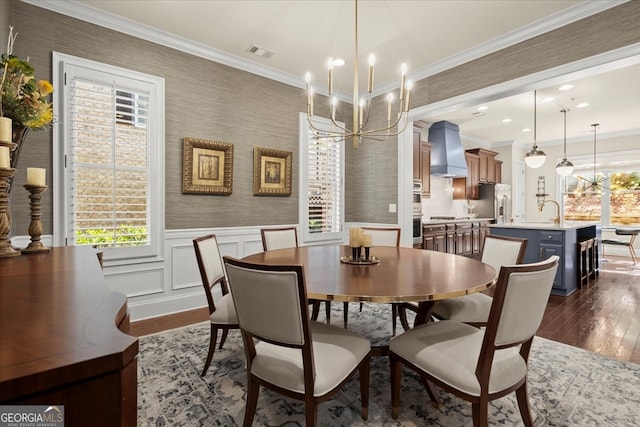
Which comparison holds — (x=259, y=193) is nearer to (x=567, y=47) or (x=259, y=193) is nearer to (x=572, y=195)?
(x=567, y=47)

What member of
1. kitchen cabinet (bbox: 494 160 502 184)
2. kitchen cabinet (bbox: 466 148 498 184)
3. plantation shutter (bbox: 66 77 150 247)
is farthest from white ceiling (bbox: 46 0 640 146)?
kitchen cabinet (bbox: 494 160 502 184)

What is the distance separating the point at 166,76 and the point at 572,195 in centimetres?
960

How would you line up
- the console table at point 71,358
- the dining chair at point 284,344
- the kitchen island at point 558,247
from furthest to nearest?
1. the kitchen island at point 558,247
2. the dining chair at point 284,344
3. the console table at point 71,358

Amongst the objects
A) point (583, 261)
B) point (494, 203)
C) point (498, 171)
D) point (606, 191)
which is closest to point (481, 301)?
point (583, 261)

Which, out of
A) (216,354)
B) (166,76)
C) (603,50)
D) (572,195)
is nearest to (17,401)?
(216,354)

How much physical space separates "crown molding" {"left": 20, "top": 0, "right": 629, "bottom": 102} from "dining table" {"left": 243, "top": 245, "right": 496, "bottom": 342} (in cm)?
236

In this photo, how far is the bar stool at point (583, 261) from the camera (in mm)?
4605

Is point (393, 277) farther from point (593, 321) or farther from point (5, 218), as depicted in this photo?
point (593, 321)

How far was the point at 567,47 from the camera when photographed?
285 centimetres

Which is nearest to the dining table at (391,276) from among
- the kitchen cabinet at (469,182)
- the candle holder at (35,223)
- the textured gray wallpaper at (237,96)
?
the candle holder at (35,223)

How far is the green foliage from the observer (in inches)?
113

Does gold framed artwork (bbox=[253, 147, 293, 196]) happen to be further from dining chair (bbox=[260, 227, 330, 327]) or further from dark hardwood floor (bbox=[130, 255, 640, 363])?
dark hardwood floor (bbox=[130, 255, 640, 363])

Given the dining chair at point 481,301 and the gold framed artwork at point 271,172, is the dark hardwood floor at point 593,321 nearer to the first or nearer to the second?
the dining chair at point 481,301

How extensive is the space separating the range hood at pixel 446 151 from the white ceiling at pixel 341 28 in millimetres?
2169
